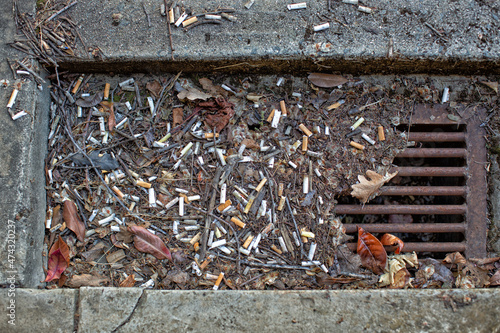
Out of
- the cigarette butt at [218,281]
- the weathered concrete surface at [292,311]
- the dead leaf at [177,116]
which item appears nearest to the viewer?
the weathered concrete surface at [292,311]

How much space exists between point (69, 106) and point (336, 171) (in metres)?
1.61

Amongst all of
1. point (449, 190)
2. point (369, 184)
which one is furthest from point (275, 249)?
point (449, 190)

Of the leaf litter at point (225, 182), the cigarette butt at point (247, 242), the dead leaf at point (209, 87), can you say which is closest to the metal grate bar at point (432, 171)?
the leaf litter at point (225, 182)

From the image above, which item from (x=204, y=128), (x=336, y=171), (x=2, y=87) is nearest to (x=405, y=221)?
(x=336, y=171)

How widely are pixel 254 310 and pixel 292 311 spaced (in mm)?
196

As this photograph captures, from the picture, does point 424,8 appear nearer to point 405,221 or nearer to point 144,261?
point 405,221

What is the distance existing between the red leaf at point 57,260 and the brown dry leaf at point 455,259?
2.17 m

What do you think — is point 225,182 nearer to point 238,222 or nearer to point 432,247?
point 238,222

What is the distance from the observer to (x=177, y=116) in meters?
2.03

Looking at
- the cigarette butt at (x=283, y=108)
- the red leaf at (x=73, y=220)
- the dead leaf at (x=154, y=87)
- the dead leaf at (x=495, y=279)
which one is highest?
the dead leaf at (x=154, y=87)

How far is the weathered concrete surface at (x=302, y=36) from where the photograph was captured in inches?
76.7

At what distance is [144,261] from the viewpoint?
1948 mm

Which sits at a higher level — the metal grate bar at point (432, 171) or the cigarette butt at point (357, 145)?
the cigarette butt at point (357, 145)

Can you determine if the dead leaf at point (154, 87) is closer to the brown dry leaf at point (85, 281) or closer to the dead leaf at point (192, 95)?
the dead leaf at point (192, 95)
